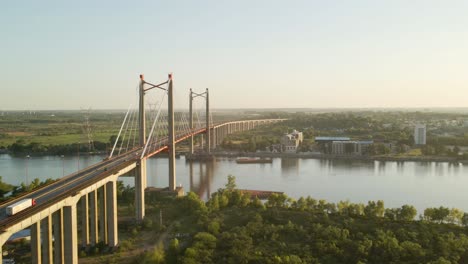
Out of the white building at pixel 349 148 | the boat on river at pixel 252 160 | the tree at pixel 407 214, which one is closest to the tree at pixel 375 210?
the tree at pixel 407 214

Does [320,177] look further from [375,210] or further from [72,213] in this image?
[72,213]

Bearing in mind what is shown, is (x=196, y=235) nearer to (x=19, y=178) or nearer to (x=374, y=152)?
(x=19, y=178)

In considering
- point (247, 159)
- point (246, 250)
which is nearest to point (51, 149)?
point (247, 159)

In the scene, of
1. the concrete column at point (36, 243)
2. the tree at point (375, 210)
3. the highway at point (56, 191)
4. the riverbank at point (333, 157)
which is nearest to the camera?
the highway at point (56, 191)

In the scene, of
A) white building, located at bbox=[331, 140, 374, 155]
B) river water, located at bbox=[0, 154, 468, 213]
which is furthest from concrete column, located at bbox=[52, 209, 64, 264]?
white building, located at bbox=[331, 140, 374, 155]

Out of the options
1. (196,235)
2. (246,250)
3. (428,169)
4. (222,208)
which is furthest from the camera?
(428,169)

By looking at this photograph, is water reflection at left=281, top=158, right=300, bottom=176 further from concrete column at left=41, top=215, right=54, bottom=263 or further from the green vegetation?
concrete column at left=41, top=215, right=54, bottom=263

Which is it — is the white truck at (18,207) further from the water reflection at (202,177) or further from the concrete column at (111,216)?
the water reflection at (202,177)

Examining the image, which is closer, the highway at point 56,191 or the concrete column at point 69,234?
the highway at point 56,191
